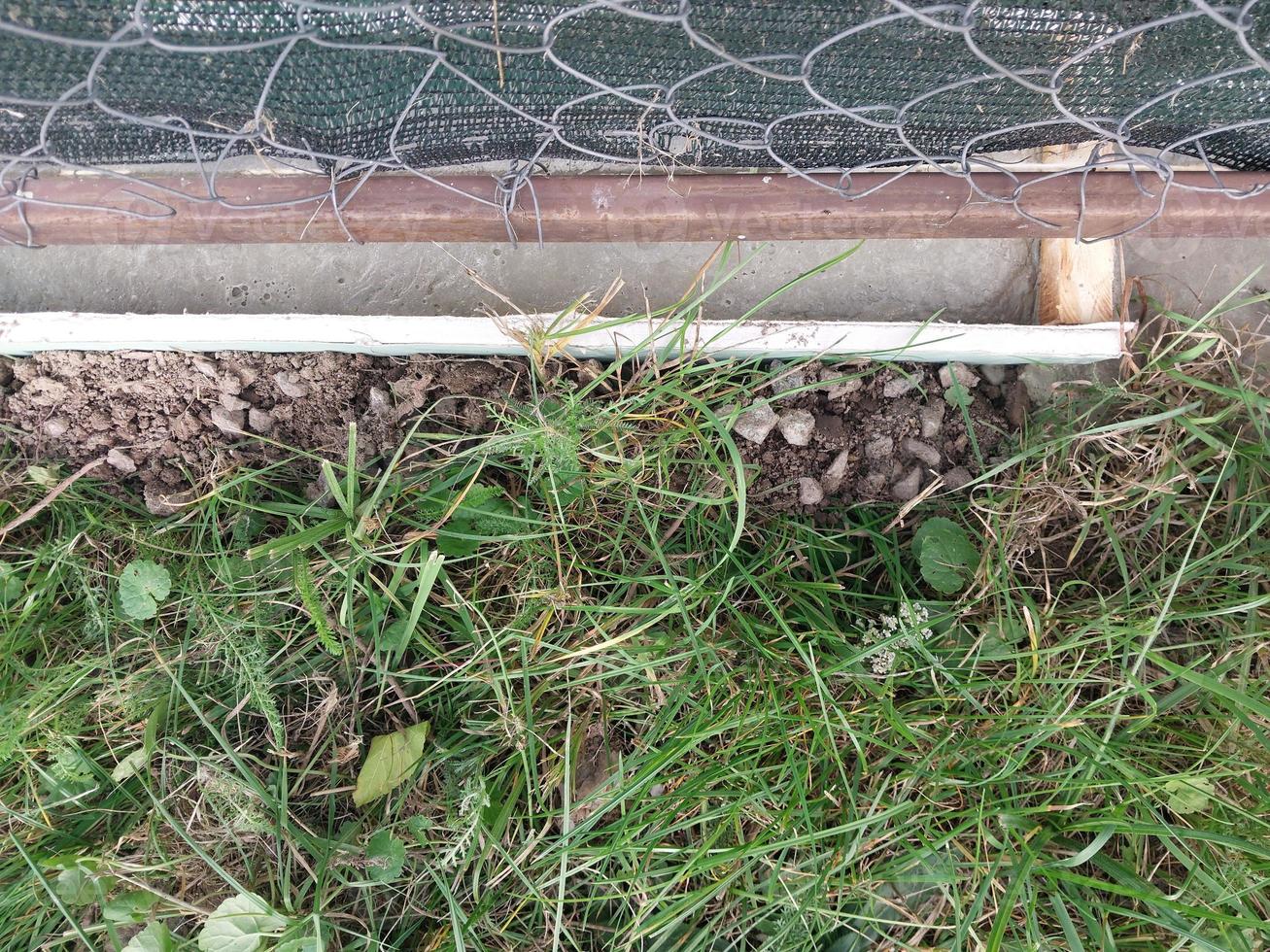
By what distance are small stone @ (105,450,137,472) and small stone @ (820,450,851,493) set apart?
1.39m

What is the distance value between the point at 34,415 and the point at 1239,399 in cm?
232

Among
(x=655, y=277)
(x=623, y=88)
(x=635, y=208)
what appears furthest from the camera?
(x=655, y=277)

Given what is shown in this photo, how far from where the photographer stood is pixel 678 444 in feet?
4.75

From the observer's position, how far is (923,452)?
1.53 metres

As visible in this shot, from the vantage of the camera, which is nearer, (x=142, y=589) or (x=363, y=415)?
(x=142, y=589)

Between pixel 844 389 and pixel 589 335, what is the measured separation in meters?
0.52

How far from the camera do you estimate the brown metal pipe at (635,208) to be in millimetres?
1292

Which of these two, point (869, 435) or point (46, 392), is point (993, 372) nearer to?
point (869, 435)

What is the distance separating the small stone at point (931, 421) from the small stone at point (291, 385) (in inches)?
48.8

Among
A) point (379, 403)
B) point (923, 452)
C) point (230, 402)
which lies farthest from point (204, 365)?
point (923, 452)

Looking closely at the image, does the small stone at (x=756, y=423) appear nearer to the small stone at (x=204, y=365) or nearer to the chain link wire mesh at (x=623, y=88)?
the chain link wire mesh at (x=623, y=88)

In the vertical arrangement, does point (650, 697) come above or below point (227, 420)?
below

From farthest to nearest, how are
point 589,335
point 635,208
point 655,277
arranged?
point 655,277 → point 589,335 → point 635,208

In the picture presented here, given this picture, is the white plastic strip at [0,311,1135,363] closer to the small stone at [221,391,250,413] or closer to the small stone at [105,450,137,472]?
the small stone at [221,391,250,413]
